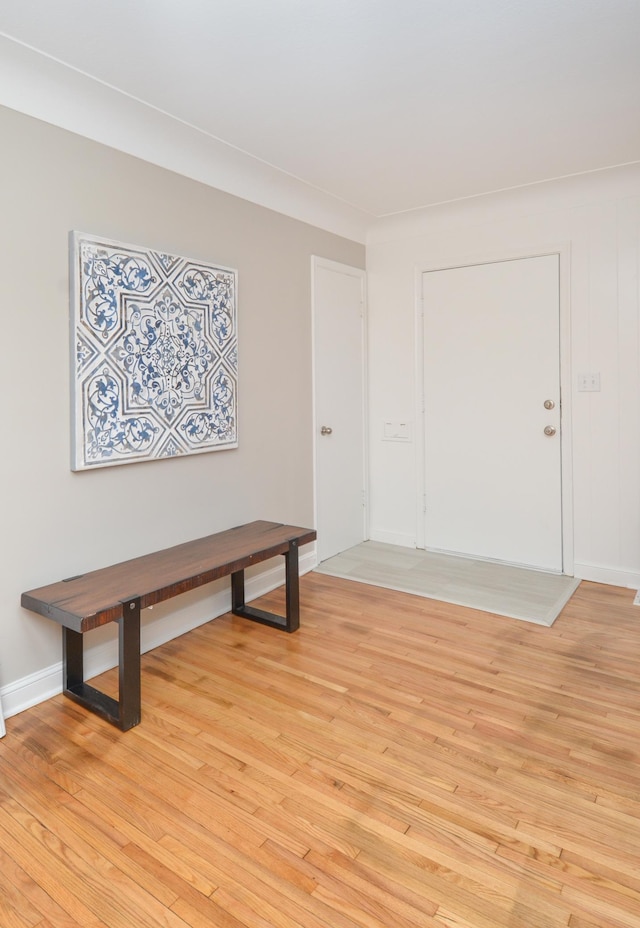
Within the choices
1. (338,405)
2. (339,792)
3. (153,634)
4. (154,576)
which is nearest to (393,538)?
(338,405)

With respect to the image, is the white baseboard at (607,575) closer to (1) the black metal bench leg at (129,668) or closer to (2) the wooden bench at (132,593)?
(2) the wooden bench at (132,593)

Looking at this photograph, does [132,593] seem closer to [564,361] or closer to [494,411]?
[494,411]

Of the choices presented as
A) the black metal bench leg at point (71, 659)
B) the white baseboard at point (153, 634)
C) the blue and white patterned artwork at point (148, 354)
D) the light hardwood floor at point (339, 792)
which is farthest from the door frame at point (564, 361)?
the black metal bench leg at point (71, 659)

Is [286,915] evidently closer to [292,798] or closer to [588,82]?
[292,798]

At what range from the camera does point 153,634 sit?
2760 millimetres

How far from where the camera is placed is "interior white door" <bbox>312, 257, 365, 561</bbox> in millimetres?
3869

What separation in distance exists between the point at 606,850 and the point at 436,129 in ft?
9.18

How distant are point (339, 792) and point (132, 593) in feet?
3.25

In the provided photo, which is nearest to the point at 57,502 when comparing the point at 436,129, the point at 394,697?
the point at 394,697

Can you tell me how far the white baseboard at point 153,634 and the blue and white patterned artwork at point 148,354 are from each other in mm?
785

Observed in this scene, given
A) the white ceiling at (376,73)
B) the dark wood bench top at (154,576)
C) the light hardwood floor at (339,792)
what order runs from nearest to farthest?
→ the light hardwood floor at (339,792), the white ceiling at (376,73), the dark wood bench top at (154,576)

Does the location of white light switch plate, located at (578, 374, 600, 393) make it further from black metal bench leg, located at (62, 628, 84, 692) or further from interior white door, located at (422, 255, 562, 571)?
black metal bench leg, located at (62, 628, 84, 692)

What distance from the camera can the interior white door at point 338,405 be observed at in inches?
152

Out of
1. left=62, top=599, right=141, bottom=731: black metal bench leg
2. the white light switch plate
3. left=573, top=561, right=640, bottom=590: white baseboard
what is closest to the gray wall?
left=62, top=599, right=141, bottom=731: black metal bench leg
